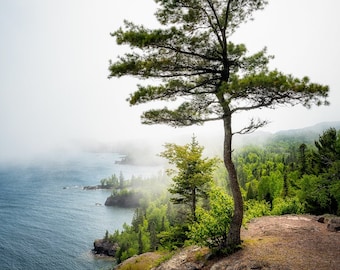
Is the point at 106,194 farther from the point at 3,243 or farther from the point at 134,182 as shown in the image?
the point at 3,243

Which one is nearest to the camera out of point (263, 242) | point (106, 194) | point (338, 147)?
point (263, 242)

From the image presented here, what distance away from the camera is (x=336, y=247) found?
1108cm

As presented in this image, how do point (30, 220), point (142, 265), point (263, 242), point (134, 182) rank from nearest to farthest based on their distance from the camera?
1. point (263, 242)
2. point (142, 265)
3. point (30, 220)
4. point (134, 182)

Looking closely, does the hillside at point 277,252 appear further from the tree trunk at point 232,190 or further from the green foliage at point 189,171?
the green foliage at point 189,171

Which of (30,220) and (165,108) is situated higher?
(165,108)

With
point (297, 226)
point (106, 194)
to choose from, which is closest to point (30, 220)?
point (106, 194)

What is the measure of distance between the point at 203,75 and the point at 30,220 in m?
97.2

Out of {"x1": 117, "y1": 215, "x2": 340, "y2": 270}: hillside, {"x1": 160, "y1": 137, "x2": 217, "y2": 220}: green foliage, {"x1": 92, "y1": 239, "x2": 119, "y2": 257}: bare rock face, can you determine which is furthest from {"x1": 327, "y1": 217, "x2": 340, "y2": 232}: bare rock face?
{"x1": 92, "y1": 239, "x2": 119, "y2": 257}: bare rock face

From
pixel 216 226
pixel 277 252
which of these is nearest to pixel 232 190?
pixel 216 226

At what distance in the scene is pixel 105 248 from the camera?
64688 millimetres

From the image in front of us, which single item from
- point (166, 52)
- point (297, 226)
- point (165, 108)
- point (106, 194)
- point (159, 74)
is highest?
point (166, 52)

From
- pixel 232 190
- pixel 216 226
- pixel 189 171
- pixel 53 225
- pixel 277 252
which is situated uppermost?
pixel 189 171

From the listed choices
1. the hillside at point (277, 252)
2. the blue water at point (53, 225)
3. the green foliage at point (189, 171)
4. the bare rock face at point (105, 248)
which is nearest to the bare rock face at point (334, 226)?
the hillside at point (277, 252)

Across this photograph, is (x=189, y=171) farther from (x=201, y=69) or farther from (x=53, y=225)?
(x=53, y=225)
